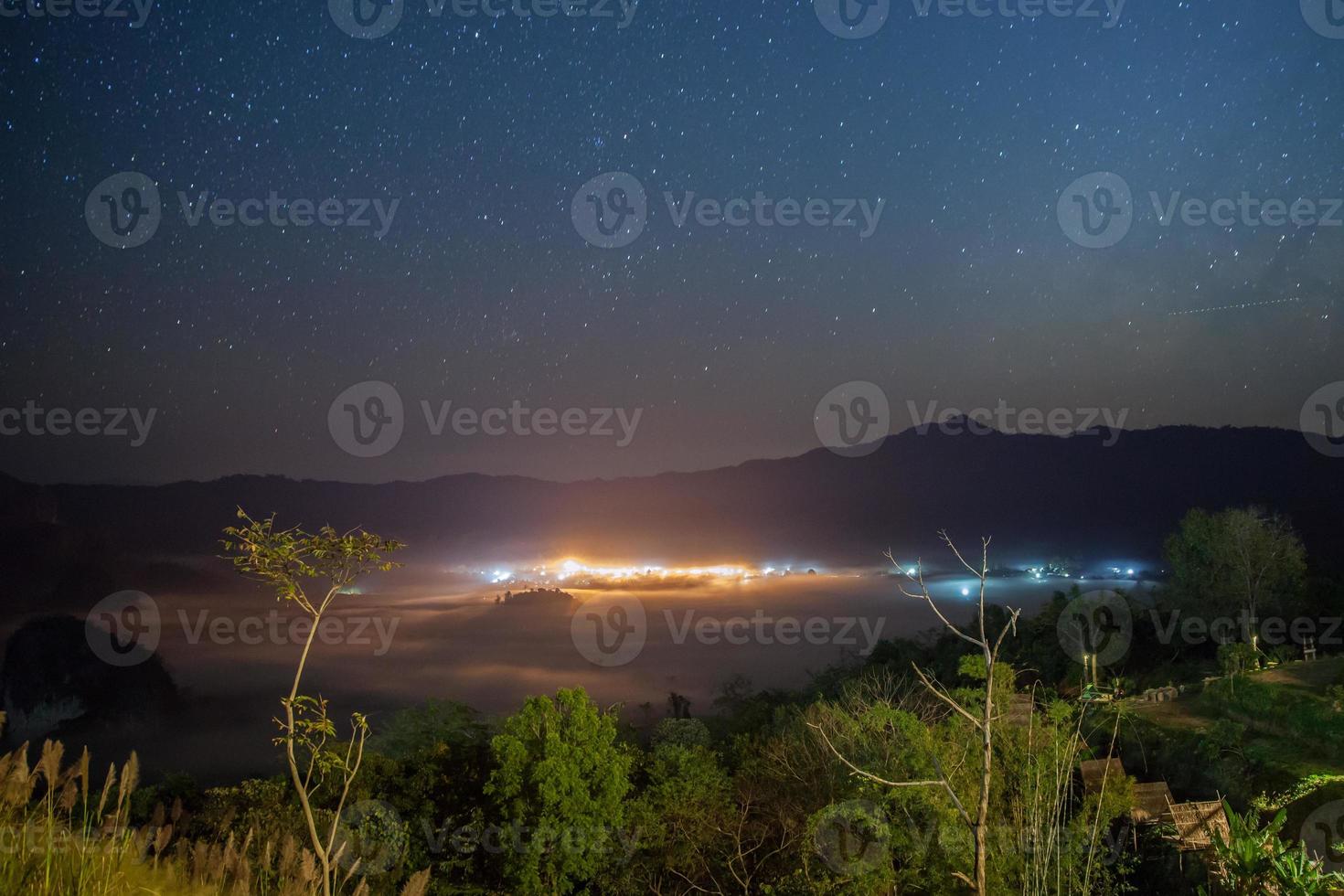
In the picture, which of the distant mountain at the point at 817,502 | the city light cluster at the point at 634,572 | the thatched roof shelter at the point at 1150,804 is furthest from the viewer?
the city light cluster at the point at 634,572

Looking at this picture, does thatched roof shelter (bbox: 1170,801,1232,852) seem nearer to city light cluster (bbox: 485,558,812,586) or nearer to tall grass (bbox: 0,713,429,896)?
tall grass (bbox: 0,713,429,896)

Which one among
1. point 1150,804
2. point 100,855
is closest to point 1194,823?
point 1150,804

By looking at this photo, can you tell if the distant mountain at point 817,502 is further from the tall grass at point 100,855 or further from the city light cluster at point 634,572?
the tall grass at point 100,855

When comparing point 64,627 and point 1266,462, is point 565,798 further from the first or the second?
point 1266,462

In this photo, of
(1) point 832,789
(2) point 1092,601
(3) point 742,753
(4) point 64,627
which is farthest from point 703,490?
(1) point 832,789

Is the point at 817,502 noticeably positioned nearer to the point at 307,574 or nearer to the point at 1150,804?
the point at 1150,804

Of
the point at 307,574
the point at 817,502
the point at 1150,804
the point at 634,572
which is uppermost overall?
the point at 817,502

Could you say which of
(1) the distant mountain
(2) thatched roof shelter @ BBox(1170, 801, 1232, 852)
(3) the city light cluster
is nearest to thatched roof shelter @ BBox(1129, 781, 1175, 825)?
(2) thatched roof shelter @ BBox(1170, 801, 1232, 852)

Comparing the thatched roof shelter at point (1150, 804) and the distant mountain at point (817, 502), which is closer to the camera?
the thatched roof shelter at point (1150, 804)

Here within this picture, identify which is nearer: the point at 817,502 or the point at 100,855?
the point at 100,855

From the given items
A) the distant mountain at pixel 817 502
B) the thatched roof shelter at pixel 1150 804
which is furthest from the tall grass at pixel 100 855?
the distant mountain at pixel 817 502
